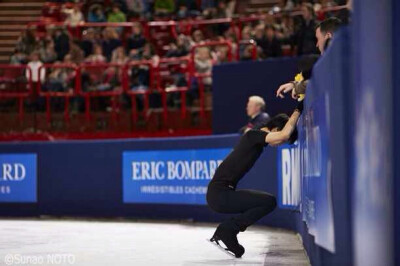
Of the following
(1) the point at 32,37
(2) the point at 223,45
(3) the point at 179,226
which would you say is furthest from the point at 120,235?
(1) the point at 32,37

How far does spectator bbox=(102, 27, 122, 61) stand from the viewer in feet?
69.8

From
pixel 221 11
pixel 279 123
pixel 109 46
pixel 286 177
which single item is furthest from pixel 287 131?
pixel 221 11

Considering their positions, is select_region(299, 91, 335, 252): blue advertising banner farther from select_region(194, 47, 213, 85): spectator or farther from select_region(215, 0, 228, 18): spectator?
select_region(215, 0, 228, 18): spectator

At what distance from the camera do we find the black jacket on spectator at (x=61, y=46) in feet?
70.8

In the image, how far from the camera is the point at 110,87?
19547mm

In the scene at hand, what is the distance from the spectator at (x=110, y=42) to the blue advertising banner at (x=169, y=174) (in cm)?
523

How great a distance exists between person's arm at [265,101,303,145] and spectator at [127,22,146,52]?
1233cm

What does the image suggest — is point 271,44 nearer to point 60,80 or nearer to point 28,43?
point 60,80

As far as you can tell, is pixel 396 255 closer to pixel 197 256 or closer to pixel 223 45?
pixel 197 256

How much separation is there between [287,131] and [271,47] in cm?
823

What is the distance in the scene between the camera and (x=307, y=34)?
1588cm

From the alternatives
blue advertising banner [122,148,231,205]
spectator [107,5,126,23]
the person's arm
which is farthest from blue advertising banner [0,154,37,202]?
the person's arm

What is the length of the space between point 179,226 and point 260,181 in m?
1.51

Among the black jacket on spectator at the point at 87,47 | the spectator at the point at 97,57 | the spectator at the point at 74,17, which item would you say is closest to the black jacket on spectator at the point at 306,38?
the spectator at the point at 97,57
